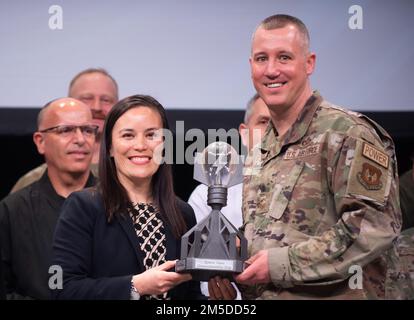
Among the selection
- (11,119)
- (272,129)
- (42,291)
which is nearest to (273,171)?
(272,129)

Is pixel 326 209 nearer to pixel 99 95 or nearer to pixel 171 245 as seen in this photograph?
pixel 171 245

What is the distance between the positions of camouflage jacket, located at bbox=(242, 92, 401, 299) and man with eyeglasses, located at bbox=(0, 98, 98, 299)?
0.94 metres

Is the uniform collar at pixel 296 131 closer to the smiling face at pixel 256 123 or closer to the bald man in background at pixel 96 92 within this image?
the smiling face at pixel 256 123

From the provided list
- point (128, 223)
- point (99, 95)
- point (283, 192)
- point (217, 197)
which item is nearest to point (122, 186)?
point (128, 223)

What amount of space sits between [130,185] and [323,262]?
0.67m

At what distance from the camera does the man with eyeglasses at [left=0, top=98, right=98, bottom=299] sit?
3371mm

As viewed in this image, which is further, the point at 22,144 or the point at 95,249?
the point at 22,144

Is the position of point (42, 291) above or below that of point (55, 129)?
below

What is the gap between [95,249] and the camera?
8.91 ft

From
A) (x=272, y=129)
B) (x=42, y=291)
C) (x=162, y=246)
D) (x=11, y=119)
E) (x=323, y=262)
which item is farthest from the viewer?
(x=11, y=119)

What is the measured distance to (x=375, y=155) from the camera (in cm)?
263

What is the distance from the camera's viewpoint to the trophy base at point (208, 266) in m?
2.52

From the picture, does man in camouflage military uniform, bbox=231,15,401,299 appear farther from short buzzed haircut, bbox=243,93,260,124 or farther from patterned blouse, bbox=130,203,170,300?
short buzzed haircut, bbox=243,93,260,124

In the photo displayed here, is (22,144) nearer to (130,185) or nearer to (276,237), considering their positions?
(130,185)
